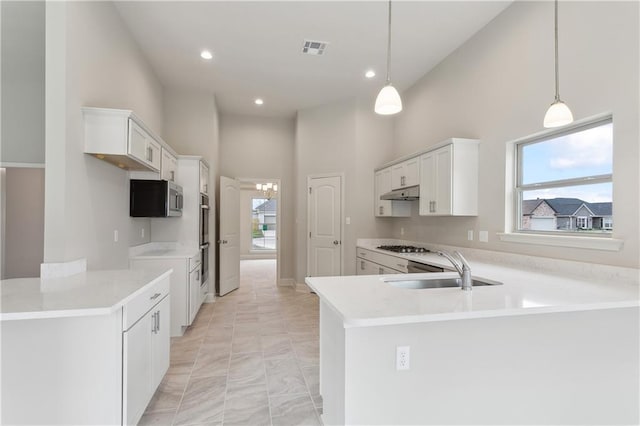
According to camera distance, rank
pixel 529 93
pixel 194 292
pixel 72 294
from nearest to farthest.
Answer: pixel 72 294, pixel 529 93, pixel 194 292

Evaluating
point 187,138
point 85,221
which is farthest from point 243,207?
point 85,221

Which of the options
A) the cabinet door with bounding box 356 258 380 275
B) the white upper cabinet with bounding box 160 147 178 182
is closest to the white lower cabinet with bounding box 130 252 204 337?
the white upper cabinet with bounding box 160 147 178 182

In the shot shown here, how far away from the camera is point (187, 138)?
519 centimetres

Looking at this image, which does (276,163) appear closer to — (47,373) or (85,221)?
(85,221)

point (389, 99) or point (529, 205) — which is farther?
point (529, 205)

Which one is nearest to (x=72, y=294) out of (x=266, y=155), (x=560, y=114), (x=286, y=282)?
(x=560, y=114)

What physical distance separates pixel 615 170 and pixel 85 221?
399 cm

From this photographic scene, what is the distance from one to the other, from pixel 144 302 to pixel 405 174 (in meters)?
3.53

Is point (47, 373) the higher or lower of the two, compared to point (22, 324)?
lower

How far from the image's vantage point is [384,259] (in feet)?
14.1

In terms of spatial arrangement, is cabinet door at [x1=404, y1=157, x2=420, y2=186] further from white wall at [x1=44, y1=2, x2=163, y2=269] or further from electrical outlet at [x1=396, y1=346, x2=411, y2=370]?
white wall at [x1=44, y1=2, x2=163, y2=269]

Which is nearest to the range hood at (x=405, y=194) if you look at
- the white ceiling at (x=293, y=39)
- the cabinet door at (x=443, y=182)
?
the cabinet door at (x=443, y=182)

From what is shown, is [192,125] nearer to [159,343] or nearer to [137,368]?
[159,343]

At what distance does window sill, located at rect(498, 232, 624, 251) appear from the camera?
222 centimetres
